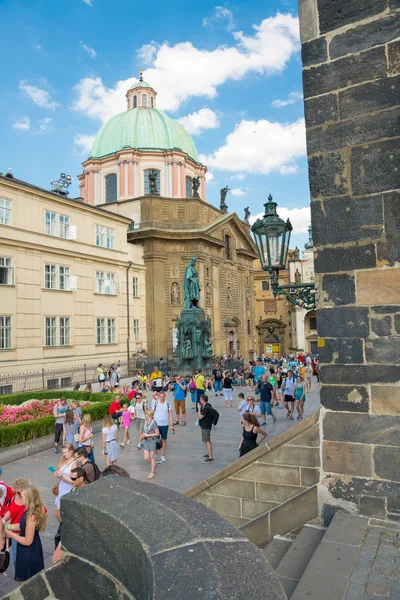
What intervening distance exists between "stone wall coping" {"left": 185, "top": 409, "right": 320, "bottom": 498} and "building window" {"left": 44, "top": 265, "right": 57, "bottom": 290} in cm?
2416

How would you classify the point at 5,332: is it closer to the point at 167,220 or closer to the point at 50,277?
the point at 50,277

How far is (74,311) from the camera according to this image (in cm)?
2964

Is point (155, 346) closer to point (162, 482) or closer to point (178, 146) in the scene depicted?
point (178, 146)

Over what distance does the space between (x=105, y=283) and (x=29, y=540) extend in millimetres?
28767

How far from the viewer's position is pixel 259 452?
17.8 ft

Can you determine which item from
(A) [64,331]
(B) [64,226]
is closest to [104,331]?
(A) [64,331]

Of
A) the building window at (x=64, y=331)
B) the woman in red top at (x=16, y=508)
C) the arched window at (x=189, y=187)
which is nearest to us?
the woman in red top at (x=16, y=508)

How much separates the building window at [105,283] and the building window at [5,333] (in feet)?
25.9

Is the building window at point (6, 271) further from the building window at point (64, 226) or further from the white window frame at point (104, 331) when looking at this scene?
the white window frame at point (104, 331)

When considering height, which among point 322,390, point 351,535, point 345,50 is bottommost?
point 351,535

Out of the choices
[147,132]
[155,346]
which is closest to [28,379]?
[155,346]

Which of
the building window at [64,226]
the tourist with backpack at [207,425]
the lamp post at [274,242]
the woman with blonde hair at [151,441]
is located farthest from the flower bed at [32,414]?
the building window at [64,226]

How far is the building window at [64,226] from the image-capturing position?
1152 inches

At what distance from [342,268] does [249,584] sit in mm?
3242
